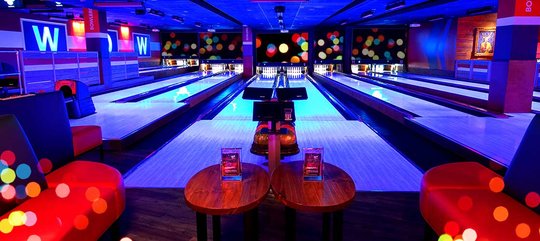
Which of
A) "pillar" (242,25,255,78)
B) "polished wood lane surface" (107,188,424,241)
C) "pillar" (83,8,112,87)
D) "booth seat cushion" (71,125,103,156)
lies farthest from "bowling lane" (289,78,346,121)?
"pillar" (242,25,255,78)

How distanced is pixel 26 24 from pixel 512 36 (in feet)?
42.0

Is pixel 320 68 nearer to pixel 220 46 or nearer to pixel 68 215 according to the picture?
pixel 220 46

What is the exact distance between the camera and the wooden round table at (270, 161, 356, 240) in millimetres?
1903

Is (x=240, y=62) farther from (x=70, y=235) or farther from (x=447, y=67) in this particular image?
(x=70, y=235)

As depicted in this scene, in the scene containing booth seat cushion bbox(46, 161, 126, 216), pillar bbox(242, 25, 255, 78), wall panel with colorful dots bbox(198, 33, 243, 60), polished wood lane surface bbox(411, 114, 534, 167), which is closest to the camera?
booth seat cushion bbox(46, 161, 126, 216)

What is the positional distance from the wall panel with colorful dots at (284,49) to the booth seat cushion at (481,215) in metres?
17.0

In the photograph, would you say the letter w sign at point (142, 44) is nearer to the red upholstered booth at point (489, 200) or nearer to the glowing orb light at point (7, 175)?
the glowing orb light at point (7, 175)

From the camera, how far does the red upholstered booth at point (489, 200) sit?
5.71 ft

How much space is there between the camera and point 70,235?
1.80m

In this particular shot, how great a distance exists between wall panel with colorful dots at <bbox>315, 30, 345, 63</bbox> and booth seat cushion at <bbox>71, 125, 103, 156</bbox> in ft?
50.6

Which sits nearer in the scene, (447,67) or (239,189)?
(239,189)

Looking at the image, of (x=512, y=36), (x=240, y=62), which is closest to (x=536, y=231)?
(x=512, y=36)

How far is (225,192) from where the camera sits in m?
2.04

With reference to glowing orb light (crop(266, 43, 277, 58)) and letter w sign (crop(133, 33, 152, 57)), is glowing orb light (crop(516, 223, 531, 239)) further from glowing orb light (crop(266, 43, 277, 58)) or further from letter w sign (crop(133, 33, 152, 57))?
letter w sign (crop(133, 33, 152, 57))
